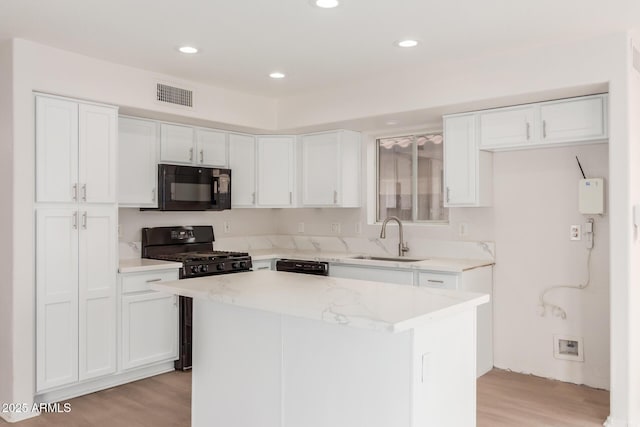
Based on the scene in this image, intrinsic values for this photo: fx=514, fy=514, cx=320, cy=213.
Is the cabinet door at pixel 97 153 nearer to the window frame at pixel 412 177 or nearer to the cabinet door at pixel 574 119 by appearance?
the window frame at pixel 412 177

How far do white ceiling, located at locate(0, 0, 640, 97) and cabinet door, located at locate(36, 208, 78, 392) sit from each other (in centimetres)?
123

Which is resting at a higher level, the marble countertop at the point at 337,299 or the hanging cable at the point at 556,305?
the marble countertop at the point at 337,299

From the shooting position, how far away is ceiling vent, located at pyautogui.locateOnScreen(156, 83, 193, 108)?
420 centimetres

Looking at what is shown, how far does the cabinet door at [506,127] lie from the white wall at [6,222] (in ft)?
11.2

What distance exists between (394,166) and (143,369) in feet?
9.82

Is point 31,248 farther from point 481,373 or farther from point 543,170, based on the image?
point 543,170

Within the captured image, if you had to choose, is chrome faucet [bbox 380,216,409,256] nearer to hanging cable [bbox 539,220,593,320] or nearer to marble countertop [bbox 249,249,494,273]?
marble countertop [bbox 249,249,494,273]

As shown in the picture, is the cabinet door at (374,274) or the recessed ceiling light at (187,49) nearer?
the recessed ceiling light at (187,49)

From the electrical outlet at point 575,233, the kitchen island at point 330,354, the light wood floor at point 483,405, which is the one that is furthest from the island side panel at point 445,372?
the electrical outlet at point 575,233

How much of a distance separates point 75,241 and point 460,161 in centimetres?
301

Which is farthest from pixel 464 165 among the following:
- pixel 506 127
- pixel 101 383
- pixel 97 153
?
pixel 101 383

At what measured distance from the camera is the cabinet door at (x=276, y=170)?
17.4ft

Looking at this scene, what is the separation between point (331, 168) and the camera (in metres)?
5.06

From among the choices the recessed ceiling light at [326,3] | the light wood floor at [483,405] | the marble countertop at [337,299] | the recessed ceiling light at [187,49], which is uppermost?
the recessed ceiling light at [326,3]
